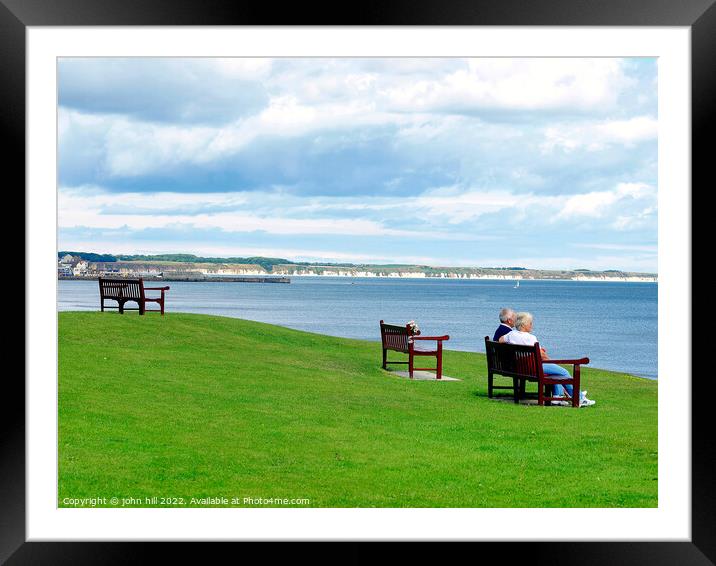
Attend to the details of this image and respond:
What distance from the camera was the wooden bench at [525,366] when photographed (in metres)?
9.27

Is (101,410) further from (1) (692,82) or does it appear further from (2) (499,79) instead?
(2) (499,79)

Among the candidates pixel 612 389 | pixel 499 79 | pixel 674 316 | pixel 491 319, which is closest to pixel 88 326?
pixel 612 389

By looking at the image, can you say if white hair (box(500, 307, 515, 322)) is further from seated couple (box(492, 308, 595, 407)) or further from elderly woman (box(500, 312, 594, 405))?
elderly woman (box(500, 312, 594, 405))

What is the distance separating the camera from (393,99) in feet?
308

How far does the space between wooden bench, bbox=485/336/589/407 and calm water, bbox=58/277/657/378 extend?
18.7m

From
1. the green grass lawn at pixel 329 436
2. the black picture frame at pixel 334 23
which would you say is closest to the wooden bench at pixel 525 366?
the green grass lawn at pixel 329 436

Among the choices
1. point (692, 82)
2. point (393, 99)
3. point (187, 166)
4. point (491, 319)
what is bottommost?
point (491, 319)

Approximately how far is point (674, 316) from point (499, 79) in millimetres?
85772

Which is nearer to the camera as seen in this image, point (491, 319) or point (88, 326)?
point (88, 326)

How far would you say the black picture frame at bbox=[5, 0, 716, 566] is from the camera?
13.7ft

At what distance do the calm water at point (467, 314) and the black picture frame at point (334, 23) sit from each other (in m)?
23.9

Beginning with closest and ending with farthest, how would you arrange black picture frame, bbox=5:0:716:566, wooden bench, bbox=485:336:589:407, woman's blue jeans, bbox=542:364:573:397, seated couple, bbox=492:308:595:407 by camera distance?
1. black picture frame, bbox=5:0:716:566
2. wooden bench, bbox=485:336:589:407
3. seated couple, bbox=492:308:595:407
4. woman's blue jeans, bbox=542:364:573:397

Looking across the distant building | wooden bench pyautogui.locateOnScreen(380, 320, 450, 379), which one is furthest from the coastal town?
wooden bench pyautogui.locateOnScreen(380, 320, 450, 379)

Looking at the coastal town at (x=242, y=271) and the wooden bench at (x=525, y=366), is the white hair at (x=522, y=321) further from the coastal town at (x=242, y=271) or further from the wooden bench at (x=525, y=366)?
the coastal town at (x=242, y=271)
